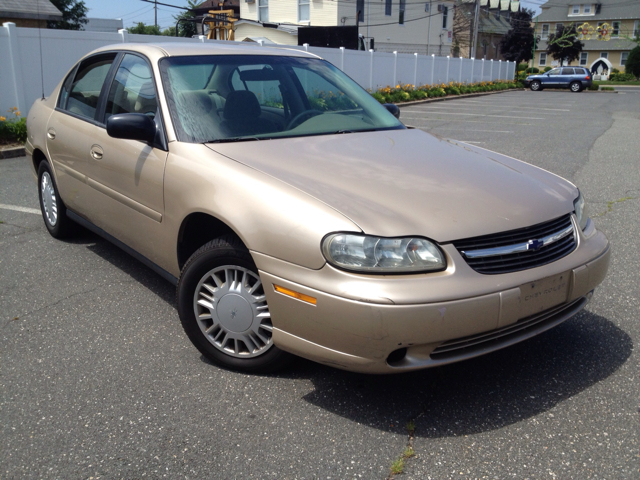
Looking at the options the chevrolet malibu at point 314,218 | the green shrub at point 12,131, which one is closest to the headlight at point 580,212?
the chevrolet malibu at point 314,218

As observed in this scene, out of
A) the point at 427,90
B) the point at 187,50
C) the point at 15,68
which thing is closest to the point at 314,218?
the point at 187,50

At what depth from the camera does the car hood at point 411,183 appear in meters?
2.57

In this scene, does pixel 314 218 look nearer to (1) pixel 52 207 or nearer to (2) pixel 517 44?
(1) pixel 52 207

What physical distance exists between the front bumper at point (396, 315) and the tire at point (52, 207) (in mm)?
2971

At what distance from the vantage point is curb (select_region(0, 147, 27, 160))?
9.70 m

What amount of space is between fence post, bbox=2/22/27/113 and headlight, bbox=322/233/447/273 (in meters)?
10.4

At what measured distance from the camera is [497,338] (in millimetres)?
2654

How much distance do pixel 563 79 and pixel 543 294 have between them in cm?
4081

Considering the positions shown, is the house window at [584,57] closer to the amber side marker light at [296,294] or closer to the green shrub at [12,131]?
the green shrub at [12,131]

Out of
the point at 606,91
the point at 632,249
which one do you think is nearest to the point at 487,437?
the point at 632,249

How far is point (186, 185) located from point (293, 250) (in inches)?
34.7

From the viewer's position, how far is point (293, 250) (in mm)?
2543

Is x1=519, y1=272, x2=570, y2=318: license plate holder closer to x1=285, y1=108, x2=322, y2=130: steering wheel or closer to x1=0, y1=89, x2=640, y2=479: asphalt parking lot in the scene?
x1=0, y1=89, x2=640, y2=479: asphalt parking lot

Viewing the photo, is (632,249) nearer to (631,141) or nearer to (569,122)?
(631,141)
